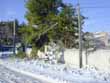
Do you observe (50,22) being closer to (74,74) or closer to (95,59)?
(95,59)

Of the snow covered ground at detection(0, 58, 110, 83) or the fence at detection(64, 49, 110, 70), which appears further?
the fence at detection(64, 49, 110, 70)

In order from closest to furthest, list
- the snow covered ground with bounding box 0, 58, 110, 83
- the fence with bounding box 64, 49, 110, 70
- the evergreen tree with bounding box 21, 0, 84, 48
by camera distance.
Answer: the snow covered ground with bounding box 0, 58, 110, 83 → the fence with bounding box 64, 49, 110, 70 → the evergreen tree with bounding box 21, 0, 84, 48

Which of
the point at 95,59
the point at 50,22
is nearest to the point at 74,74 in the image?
the point at 95,59

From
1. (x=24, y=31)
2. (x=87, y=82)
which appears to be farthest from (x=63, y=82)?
(x=24, y=31)

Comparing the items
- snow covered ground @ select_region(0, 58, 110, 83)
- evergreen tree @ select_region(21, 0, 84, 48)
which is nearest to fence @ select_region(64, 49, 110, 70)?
snow covered ground @ select_region(0, 58, 110, 83)

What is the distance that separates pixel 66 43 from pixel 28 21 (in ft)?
29.0

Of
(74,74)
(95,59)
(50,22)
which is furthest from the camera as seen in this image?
(50,22)

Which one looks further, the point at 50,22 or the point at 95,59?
the point at 50,22

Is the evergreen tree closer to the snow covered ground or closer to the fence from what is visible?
the fence

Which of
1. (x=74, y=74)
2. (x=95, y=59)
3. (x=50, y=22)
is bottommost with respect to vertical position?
(x=74, y=74)

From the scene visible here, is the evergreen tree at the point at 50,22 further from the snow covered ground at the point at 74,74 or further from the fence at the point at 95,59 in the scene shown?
the snow covered ground at the point at 74,74

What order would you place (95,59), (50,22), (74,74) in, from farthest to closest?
(50,22) < (95,59) < (74,74)

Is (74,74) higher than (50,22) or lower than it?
lower

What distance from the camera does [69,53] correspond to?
34.5 m
